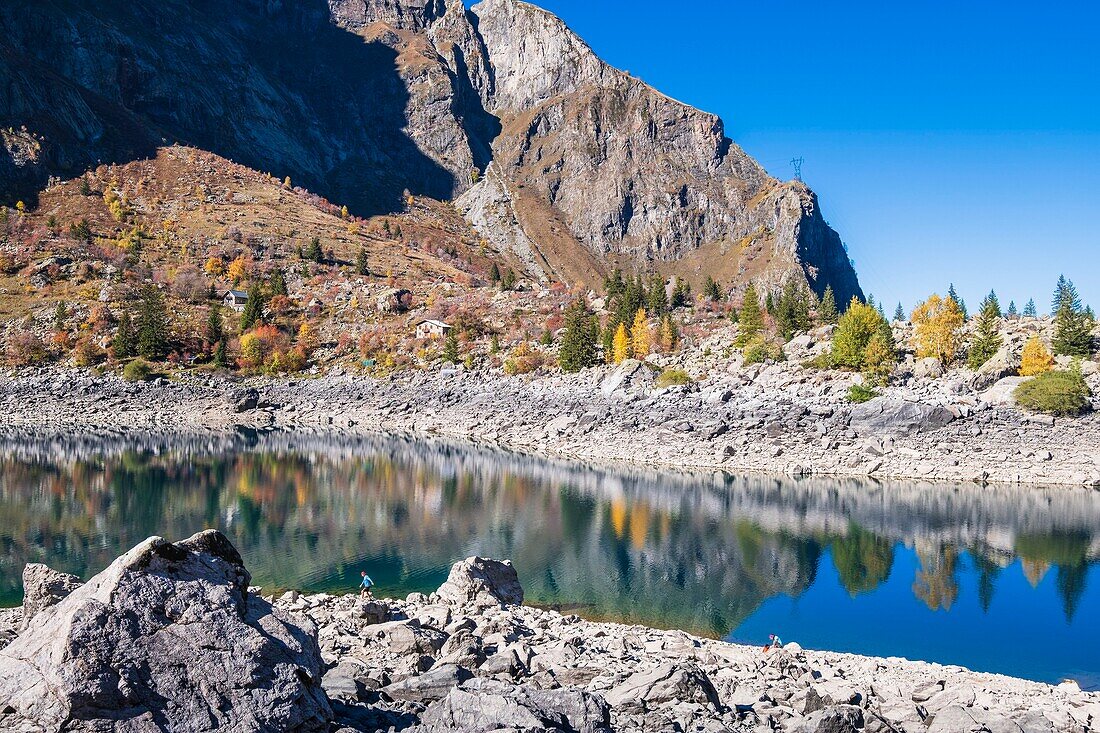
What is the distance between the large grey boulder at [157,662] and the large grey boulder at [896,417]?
6011cm

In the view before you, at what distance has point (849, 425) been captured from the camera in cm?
6231

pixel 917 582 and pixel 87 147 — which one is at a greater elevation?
pixel 87 147

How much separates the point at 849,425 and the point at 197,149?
576ft

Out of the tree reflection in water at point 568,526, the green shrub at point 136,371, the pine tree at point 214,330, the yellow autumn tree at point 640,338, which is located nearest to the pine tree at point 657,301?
the yellow autumn tree at point 640,338

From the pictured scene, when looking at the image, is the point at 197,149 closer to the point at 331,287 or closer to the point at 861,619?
the point at 331,287

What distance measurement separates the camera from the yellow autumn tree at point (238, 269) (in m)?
124

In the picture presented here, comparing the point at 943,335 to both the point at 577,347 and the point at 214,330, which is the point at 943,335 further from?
the point at 214,330

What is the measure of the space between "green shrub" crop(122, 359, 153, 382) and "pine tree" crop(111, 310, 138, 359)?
331 centimetres

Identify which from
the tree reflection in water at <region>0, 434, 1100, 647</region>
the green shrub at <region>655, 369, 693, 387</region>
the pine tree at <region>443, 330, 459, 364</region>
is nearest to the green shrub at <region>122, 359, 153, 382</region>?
the tree reflection in water at <region>0, 434, 1100, 647</region>

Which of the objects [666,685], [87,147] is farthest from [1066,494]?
[87,147]

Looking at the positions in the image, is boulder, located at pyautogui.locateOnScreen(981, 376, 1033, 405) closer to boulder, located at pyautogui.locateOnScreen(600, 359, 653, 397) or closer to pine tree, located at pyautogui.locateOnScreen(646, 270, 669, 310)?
boulder, located at pyautogui.locateOnScreen(600, 359, 653, 397)

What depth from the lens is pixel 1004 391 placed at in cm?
6153

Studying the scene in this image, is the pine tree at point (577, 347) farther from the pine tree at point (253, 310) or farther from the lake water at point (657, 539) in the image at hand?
the pine tree at point (253, 310)

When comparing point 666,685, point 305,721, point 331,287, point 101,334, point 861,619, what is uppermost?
point 331,287
